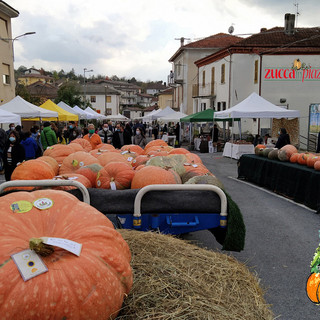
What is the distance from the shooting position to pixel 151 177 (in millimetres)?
4816

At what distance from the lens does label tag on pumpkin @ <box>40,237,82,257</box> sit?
74.5 inches

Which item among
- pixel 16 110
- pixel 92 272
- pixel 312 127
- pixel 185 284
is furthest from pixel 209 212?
pixel 312 127

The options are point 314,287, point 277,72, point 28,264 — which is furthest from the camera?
point 277,72

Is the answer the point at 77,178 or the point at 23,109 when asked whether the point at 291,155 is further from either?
the point at 23,109

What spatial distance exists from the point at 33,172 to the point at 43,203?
3140 mm

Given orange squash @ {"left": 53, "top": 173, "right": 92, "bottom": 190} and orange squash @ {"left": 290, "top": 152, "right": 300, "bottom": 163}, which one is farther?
orange squash @ {"left": 290, "top": 152, "right": 300, "bottom": 163}

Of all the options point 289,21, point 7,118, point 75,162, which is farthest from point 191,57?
point 75,162

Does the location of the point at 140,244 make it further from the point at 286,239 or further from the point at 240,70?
the point at 240,70

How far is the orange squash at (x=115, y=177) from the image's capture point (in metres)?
5.01

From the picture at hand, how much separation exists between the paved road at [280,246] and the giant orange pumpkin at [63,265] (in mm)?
1858

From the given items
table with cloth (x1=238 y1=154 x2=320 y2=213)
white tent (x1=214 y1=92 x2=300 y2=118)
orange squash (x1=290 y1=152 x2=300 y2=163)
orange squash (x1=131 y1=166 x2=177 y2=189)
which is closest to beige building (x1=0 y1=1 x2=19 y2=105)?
white tent (x1=214 y1=92 x2=300 y2=118)

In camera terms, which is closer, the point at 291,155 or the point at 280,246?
the point at 280,246

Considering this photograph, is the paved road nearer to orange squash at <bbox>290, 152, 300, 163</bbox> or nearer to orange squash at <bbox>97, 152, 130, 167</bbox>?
orange squash at <bbox>290, 152, 300, 163</bbox>

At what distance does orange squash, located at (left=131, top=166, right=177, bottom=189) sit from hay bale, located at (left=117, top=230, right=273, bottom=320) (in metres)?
1.49
